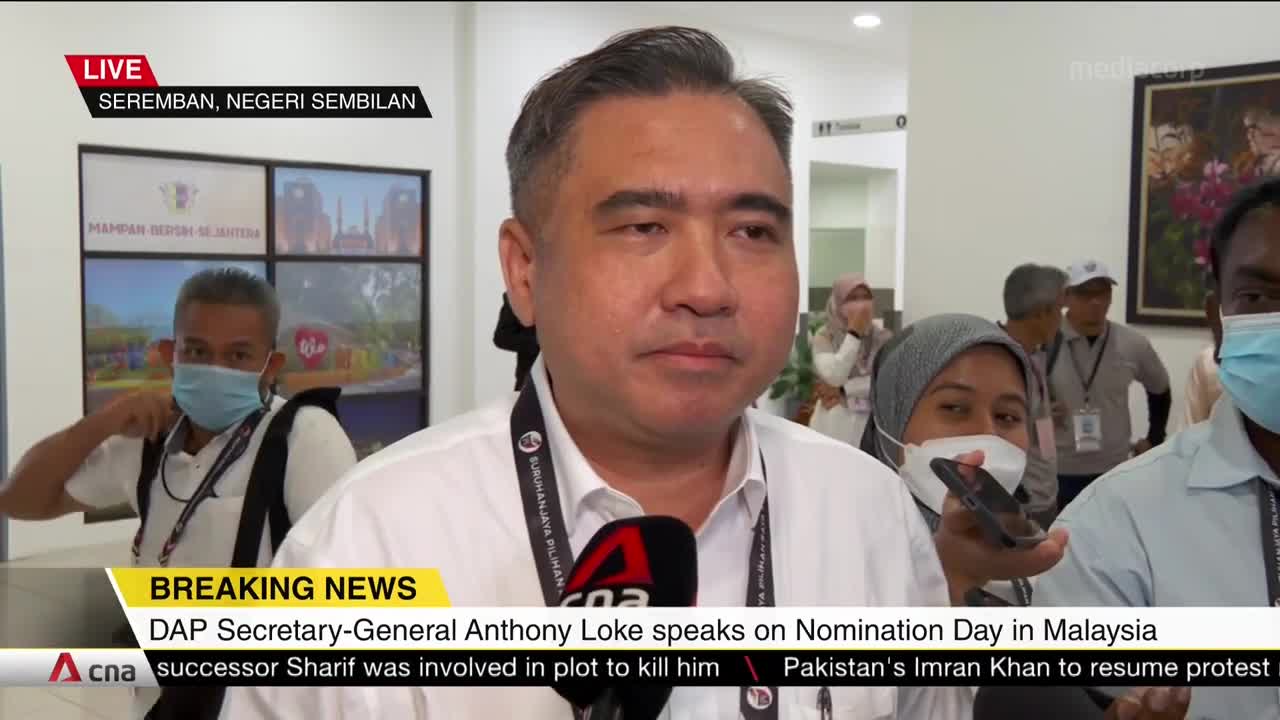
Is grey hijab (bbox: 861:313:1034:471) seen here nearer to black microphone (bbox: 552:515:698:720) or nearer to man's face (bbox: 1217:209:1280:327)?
man's face (bbox: 1217:209:1280:327)

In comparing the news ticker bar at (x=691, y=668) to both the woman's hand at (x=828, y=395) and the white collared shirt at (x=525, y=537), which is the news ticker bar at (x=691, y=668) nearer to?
the white collared shirt at (x=525, y=537)

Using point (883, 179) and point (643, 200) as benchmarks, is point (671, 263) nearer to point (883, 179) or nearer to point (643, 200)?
point (643, 200)

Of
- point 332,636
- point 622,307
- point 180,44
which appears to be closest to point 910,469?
point 622,307

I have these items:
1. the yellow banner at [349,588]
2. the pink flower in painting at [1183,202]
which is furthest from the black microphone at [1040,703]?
the pink flower in painting at [1183,202]

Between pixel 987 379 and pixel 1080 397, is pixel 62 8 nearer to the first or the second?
pixel 987 379

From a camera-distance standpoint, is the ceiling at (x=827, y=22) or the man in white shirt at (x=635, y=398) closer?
the man in white shirt at (x=635, y=398)

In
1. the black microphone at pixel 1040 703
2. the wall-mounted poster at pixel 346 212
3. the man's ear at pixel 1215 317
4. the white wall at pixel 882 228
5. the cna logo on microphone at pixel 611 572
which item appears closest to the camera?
the cna logo on microphone at pixel 611 572

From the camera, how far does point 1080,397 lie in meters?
1.74

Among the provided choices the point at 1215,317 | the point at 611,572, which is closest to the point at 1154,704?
the point at 1215,317

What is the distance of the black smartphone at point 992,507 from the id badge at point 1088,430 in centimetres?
68

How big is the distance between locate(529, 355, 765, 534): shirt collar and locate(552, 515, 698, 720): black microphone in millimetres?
232

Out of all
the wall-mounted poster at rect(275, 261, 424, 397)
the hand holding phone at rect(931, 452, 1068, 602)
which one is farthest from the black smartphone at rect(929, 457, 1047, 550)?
the wall-mounted poster at rect(275, 261, 424, 397)

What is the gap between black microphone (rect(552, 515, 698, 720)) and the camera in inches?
24.9

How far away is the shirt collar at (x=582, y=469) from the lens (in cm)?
94
